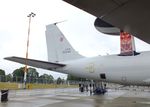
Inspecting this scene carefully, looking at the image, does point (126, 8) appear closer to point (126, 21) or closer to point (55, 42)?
point (126, 21)

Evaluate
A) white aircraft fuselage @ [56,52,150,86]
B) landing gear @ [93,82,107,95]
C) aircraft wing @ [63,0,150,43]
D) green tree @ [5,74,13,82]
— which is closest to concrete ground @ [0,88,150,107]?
white aircraft fuselage @ [56,52,150,86]

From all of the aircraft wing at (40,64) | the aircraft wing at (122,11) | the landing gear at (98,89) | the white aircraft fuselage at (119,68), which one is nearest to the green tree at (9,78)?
the landing gear at (98,89)

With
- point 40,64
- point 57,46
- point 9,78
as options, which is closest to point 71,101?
point 40,64

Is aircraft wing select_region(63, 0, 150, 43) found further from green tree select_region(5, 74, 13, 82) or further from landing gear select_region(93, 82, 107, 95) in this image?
green tree select_region(5, 74, 13, 82)

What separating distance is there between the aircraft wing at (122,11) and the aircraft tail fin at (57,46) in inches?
604

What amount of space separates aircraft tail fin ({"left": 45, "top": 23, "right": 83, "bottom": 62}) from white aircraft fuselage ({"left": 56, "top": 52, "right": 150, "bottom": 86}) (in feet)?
11.5

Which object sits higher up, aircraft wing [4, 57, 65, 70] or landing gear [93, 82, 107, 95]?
aircraft wing [4, 57, 65, 70]

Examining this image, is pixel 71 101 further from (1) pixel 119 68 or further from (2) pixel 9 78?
(2) pixel 9 78

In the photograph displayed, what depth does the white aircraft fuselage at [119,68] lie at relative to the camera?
17.2 meters

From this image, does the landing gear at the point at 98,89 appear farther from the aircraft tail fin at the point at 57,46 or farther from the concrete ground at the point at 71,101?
the aircraft tail fin at the point at 57,46

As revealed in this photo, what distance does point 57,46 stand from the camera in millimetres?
25156

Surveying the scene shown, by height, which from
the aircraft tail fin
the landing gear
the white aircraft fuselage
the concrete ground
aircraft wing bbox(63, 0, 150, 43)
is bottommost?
the concrete ground

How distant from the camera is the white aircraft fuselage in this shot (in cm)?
1717

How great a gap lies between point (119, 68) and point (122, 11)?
35.8ft
